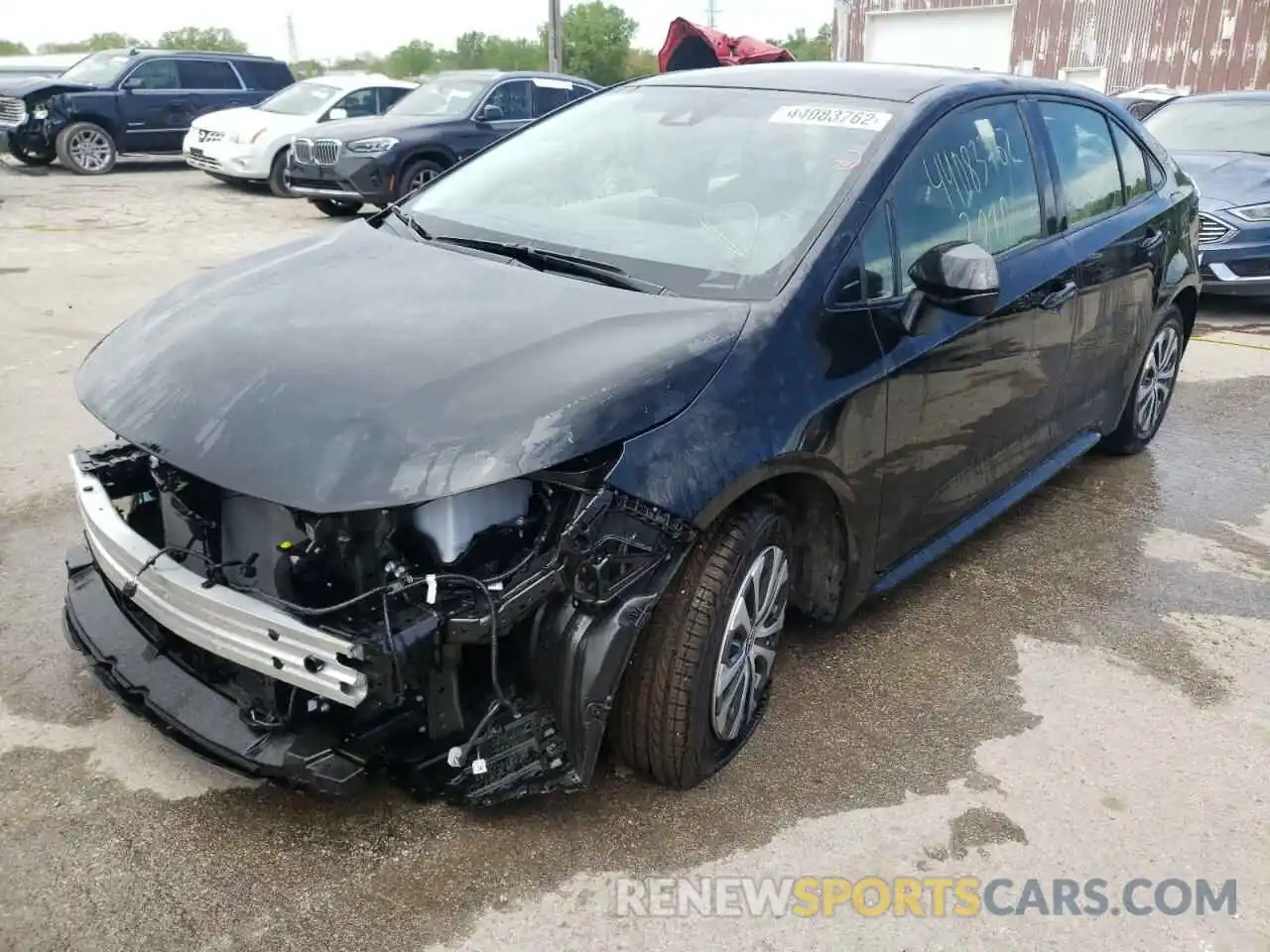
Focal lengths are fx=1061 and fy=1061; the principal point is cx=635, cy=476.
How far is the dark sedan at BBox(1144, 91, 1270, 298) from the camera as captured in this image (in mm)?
7941

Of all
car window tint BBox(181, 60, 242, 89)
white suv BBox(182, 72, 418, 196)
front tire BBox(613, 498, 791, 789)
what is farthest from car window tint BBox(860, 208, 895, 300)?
car window tint BBox(181, 60, 242, 89)

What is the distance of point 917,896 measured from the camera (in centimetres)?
239

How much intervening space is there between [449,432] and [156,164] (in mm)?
16599

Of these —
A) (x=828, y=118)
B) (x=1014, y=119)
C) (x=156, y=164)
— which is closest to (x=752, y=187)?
(x=828, y=118)

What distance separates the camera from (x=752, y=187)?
3.06 metres

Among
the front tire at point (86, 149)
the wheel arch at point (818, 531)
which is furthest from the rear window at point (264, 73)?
the wheel arch at point (818, 531)

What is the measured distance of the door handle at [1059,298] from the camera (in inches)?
142

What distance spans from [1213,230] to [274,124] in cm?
1052

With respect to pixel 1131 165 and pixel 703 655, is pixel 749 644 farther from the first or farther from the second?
pixel 1131 165

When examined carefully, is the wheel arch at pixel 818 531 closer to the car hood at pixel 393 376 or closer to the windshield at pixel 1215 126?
the car hood at pixel 393 376

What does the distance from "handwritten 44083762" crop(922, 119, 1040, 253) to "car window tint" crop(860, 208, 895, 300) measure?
1.06ft

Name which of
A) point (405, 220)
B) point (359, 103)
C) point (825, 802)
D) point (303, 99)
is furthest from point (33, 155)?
point (825, 802)

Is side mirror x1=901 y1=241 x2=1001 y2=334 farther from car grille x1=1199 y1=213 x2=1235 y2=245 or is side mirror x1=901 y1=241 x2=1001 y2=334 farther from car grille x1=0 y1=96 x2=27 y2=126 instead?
car grille x1=0 y1=96 x2=27 y2=126

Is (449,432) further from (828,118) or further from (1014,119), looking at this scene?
(1014,119)
